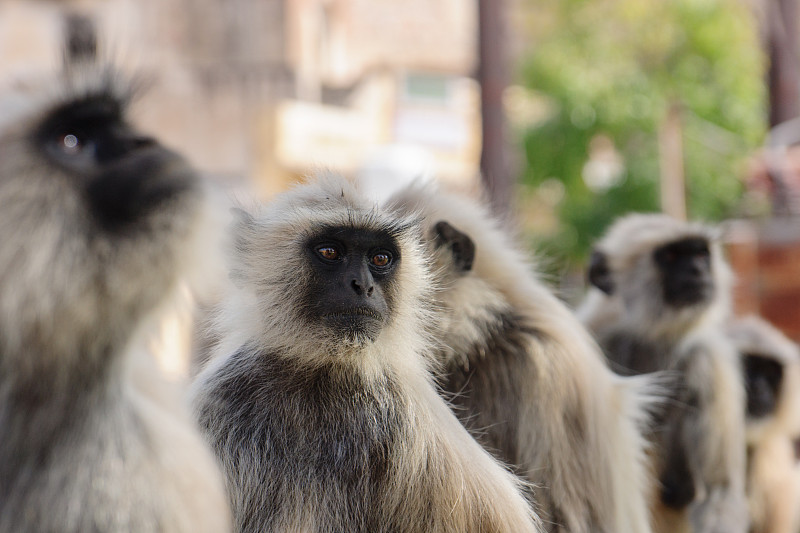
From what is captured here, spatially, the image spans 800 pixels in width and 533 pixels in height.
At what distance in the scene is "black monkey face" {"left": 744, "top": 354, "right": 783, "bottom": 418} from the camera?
171 inches

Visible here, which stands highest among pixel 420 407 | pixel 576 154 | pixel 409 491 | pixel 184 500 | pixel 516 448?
pixel 184 500

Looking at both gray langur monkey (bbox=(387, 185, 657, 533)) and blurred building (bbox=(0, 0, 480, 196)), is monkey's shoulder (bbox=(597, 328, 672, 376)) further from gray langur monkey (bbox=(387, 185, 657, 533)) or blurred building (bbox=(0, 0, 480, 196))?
blurred building (bbox=(0, 0, 480, 196))

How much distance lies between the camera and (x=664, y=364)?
3.93 metres

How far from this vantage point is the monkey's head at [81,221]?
1453 millimetres

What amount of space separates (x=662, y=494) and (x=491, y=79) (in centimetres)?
490

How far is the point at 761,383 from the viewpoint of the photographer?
4.37 metres

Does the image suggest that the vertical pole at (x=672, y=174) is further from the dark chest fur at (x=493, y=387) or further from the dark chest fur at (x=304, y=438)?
the dark chest fur at (x=304, y=438)

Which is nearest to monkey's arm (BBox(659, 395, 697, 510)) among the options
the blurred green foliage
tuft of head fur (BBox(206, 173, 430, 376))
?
tuft of head fur (BBox(206, 173, 430, 376))

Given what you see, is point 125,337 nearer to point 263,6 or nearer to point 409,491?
point 409,491

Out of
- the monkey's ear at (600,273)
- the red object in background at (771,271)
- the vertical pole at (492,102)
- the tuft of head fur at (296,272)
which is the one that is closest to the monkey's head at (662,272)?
the monkey's ear at (600,273)

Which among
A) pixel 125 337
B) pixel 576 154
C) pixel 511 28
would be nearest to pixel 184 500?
pixel 125 337

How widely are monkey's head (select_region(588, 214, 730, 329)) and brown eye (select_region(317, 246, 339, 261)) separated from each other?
81.2 inches

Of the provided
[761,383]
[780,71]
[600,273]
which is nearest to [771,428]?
[761,383]

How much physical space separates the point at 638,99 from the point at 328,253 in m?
10.4
